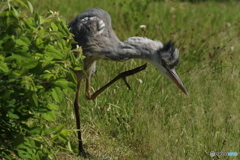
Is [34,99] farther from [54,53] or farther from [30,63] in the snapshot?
[54,53]

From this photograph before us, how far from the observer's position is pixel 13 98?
126 inches

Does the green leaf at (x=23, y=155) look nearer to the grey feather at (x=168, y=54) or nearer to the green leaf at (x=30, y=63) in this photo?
the green leaf at (x=30, y=63)

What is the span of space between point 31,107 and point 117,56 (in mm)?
1611

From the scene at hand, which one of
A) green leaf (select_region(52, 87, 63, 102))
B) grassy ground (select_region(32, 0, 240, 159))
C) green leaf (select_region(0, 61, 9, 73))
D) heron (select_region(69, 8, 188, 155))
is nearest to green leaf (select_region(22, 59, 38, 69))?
green leaf (select_region(0, 61, 9, 73))

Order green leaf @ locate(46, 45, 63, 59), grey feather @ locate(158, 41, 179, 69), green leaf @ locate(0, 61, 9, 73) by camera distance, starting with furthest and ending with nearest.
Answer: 1. grey feather @ locate(158, 41, 179, 69)
2. green leaf @ locate(46, 45, 63, 59)
3. green leaf @ locate(0, 61, 9, 73)

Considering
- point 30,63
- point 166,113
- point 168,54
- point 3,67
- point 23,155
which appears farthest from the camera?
point 166,113

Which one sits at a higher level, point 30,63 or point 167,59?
point 30,63

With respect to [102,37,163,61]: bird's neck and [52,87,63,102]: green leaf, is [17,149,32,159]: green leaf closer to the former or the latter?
[52,87,63,102]: green leaf

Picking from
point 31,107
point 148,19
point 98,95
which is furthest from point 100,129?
point 148,19

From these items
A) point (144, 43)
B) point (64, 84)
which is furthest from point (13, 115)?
point (144, 43)

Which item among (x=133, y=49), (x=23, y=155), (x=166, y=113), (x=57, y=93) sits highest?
(x=133, y=49)

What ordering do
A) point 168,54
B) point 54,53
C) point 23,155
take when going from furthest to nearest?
point 168,54 → point 23,155 → point 54,53

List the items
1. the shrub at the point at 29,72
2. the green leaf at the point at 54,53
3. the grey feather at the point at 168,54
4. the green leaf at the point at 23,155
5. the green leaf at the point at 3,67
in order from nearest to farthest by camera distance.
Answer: the green leaf at the point at 3,67 < the shrub at the point at 29,72 < the green leaf at the point at 54,53 < the green leaf at the point at 23,155 < the grey feather at the point at 168,54

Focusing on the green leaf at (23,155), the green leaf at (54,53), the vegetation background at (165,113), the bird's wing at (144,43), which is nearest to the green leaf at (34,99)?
the green leaf at (54,53)
